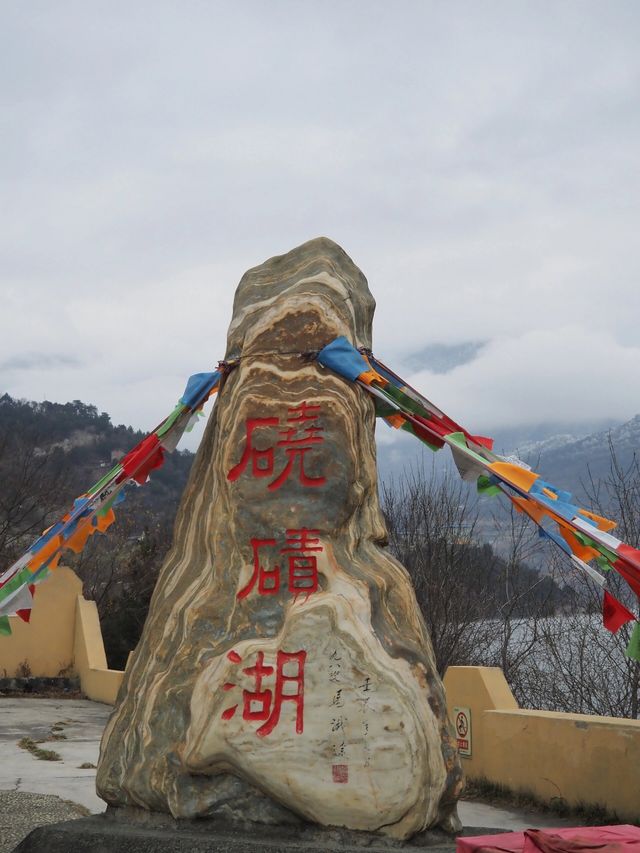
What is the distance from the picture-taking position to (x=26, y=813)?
6.48 m

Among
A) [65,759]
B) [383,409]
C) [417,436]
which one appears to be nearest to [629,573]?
[417,436]

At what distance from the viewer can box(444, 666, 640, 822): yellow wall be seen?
6.54m

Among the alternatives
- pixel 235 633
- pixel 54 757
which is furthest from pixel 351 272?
pixel 54 757

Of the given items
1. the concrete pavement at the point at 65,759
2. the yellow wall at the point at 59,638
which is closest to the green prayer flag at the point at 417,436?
the concrete pavement at the point at 65,759

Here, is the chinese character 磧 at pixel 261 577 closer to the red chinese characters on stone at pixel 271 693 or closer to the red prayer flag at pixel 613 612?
the red chinese characters on stone at pixel 271 693

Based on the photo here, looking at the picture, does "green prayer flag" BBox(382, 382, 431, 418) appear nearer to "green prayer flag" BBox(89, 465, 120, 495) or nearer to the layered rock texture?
the layered rock texture

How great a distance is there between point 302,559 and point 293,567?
0.06m

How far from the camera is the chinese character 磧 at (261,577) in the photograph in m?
4.98

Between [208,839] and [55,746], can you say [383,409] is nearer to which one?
[208,839]

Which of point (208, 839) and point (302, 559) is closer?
point (208, 839)

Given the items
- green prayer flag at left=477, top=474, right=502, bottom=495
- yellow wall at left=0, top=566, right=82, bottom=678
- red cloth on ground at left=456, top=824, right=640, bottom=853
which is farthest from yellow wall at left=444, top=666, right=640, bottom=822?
yellow wall at left=0, top=566, right=82, bottom=678

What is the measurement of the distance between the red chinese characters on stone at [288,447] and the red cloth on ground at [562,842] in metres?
2.07

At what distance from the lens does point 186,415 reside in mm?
6188

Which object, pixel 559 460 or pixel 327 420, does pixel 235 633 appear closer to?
pixel 327 420
